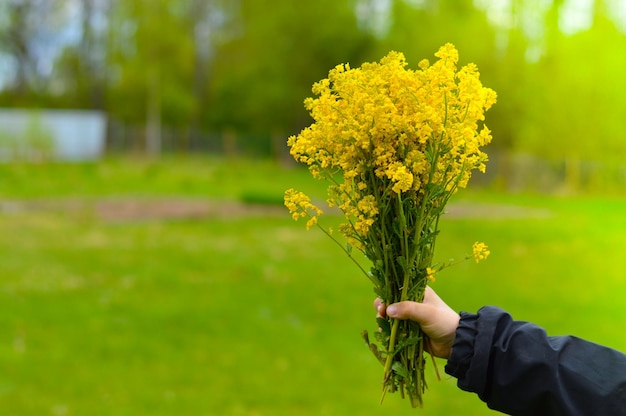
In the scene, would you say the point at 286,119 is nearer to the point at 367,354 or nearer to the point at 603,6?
the point at 603,6

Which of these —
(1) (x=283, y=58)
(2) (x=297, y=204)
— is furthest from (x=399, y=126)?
(1) (x=283, y=58)

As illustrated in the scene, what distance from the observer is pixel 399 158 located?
5.26 ft

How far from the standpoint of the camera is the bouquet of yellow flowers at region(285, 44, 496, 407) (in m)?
1.57

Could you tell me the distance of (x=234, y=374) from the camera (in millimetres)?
5105

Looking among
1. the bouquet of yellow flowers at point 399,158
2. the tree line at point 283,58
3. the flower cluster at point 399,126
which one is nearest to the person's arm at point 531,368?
the bouquet of yellow flowers at point 399,158

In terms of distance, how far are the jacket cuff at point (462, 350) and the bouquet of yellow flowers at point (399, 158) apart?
138 mm

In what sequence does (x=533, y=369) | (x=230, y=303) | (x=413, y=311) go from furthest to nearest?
(x=230, y=303), (x=413, y=311), (x=533, y=369)

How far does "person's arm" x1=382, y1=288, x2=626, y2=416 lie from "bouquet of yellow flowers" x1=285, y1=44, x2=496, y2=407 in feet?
0.54

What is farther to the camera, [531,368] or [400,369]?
[400,369]

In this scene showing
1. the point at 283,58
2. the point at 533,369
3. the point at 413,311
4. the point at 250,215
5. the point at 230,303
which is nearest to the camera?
the point at 533,369

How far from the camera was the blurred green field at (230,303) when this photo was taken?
4.74 meters

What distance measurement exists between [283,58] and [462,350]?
27192 mm

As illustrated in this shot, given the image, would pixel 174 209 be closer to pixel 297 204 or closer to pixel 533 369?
pixel 297 204

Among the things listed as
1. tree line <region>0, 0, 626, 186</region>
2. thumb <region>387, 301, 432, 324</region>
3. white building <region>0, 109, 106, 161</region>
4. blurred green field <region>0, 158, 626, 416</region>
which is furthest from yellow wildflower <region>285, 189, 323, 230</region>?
white building <region>0, 109, 106, 161</region>
